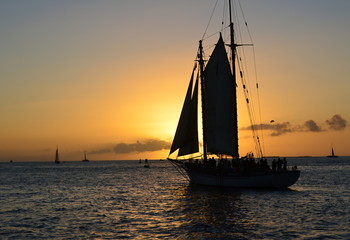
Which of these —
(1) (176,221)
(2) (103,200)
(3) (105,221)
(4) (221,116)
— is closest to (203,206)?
(1) (176,221)

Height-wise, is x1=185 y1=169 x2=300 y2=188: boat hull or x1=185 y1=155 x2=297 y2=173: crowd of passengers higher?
x1=185 y1=155 x2=297 y2=173: crowd of passengers

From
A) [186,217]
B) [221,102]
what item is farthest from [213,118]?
[186,217]

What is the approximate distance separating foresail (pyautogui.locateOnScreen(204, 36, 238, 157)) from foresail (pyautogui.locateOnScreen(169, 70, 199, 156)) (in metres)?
2.19

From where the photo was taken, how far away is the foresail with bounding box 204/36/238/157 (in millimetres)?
57750

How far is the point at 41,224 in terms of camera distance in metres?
32.7

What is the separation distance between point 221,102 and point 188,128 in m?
5.60

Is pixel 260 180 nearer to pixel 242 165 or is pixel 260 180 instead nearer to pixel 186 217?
pixel 242 165

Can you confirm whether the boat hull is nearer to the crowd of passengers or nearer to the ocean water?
the crowd of passengers

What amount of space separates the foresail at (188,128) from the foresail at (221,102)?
219cm

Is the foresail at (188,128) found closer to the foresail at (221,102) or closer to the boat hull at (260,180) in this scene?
the foresail at (221,102)

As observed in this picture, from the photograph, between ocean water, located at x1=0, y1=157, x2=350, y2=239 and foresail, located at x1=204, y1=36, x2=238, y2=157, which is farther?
foresail, located at x1=204, y1=36, x2=238, y2=157

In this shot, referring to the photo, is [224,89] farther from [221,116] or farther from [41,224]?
[41,224]

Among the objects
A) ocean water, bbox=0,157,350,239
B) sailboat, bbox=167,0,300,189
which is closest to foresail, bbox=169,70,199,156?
sailboat, bbox=167,0,300,189

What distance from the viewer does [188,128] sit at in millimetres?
59094
